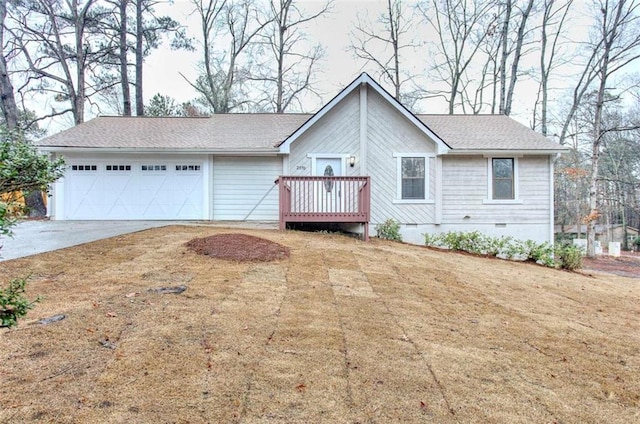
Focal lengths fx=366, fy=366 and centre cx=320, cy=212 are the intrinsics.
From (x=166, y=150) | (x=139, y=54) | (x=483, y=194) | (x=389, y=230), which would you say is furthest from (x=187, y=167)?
(x=139, y=54)

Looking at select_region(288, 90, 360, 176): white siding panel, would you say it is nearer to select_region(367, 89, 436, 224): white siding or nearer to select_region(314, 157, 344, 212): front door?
select_region(367, 89, 436, 224): white siding

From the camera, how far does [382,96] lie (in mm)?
11992

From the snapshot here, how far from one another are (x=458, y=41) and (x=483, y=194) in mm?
15722

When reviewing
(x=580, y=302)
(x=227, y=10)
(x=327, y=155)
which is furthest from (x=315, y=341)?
(x=227, y=10)

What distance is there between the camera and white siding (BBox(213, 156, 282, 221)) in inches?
500

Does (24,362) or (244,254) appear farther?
(244,254)

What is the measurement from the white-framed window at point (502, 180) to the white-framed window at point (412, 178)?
2188mm

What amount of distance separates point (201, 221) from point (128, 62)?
46.6ft

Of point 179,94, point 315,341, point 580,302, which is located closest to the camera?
point 315,341

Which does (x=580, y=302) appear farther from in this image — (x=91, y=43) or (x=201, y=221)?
(x=91, y=43)

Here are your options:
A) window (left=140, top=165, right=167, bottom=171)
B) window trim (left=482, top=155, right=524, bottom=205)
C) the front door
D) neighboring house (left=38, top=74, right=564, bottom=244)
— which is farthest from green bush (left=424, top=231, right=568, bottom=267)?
window (left=140, top=165, right=167, bottom=171)

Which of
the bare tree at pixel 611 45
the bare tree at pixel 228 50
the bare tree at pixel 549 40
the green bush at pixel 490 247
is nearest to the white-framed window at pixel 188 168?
the green bush at pixel 490 247

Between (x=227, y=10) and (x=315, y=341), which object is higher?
(x=227, y=10)

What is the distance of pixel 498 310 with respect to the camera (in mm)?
4938
